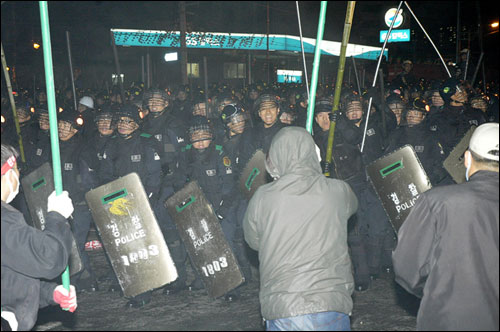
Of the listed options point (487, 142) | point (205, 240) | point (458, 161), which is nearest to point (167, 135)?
point (205, 240)

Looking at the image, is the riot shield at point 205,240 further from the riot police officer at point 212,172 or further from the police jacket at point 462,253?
the police jacket at point 462,253

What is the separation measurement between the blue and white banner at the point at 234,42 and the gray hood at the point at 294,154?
24817mm

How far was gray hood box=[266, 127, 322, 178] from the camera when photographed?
10.2 feet

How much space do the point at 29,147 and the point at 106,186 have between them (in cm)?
224

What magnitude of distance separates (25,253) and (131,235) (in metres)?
2.87

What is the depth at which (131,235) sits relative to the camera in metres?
5.50

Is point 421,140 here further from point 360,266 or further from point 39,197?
point 39,197

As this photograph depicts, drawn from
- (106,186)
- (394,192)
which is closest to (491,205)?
(394,192)

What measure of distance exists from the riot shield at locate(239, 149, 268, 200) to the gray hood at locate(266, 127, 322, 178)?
270cm

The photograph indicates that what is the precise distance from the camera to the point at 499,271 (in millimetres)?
2584

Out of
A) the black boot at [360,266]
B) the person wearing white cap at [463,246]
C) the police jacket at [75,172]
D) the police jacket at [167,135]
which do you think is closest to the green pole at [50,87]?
the person wearing white cap at [463,246]

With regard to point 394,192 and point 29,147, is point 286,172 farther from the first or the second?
point 29,147

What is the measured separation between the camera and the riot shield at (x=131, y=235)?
17.8 feet

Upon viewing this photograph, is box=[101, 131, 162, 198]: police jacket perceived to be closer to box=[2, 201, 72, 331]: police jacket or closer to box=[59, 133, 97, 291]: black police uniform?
box=[59, 133, 97, 291]: black police uniform
